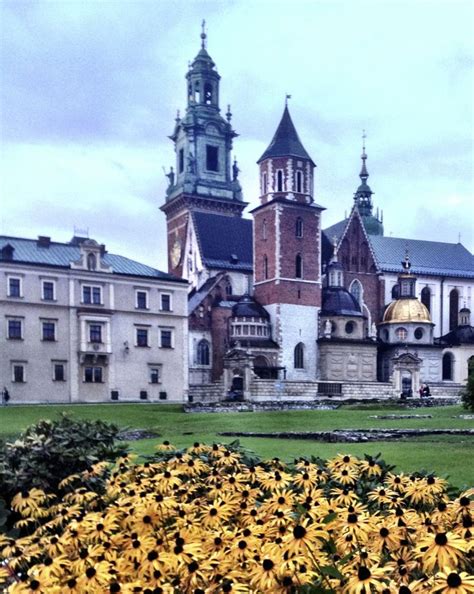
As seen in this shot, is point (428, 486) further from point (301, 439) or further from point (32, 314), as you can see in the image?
point (32, 314)

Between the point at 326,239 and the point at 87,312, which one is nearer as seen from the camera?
the point at 87,312

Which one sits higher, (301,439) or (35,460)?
(35,460)

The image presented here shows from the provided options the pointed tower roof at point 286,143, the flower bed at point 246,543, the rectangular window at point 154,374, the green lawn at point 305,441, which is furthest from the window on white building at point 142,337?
the flower bed at point 246,543

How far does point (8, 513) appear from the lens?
7.26m

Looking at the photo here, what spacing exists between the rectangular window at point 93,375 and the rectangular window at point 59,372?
1483mm

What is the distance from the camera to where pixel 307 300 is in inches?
2221

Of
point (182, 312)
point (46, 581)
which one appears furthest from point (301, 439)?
point (182, 312)

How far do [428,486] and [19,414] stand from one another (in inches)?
1036

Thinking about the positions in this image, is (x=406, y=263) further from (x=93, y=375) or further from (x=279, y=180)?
(x=93, y=375)

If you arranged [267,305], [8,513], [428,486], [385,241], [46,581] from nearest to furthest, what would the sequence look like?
[46,581]
[428,486]
[8,513]
[267,305]
[385,241]

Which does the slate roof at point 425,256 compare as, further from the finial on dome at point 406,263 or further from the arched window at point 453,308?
the arched window at point 453,308

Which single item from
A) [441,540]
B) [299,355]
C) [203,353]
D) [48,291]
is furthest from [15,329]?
[441,540]

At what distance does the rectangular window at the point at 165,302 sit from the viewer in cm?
4725

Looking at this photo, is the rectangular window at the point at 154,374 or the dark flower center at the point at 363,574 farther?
the rectangular window at the point at 154,374
